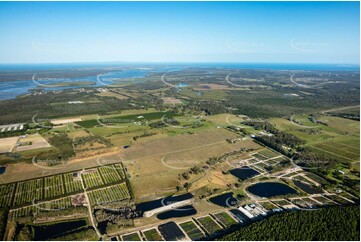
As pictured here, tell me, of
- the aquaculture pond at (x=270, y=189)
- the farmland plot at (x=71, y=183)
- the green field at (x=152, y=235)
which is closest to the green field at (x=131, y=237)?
the green field at (x=152, y=235)

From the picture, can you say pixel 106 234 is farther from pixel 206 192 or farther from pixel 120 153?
pixel 120 153

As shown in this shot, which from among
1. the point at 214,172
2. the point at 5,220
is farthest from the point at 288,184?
the point at 5,220

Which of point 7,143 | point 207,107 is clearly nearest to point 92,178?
point 7,143

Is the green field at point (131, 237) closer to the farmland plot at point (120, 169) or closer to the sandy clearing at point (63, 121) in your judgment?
the farmland plot at point (120, 169)

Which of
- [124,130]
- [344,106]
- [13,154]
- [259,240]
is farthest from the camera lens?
[344,106]

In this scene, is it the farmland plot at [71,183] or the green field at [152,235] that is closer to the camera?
the green field at [152,235]
